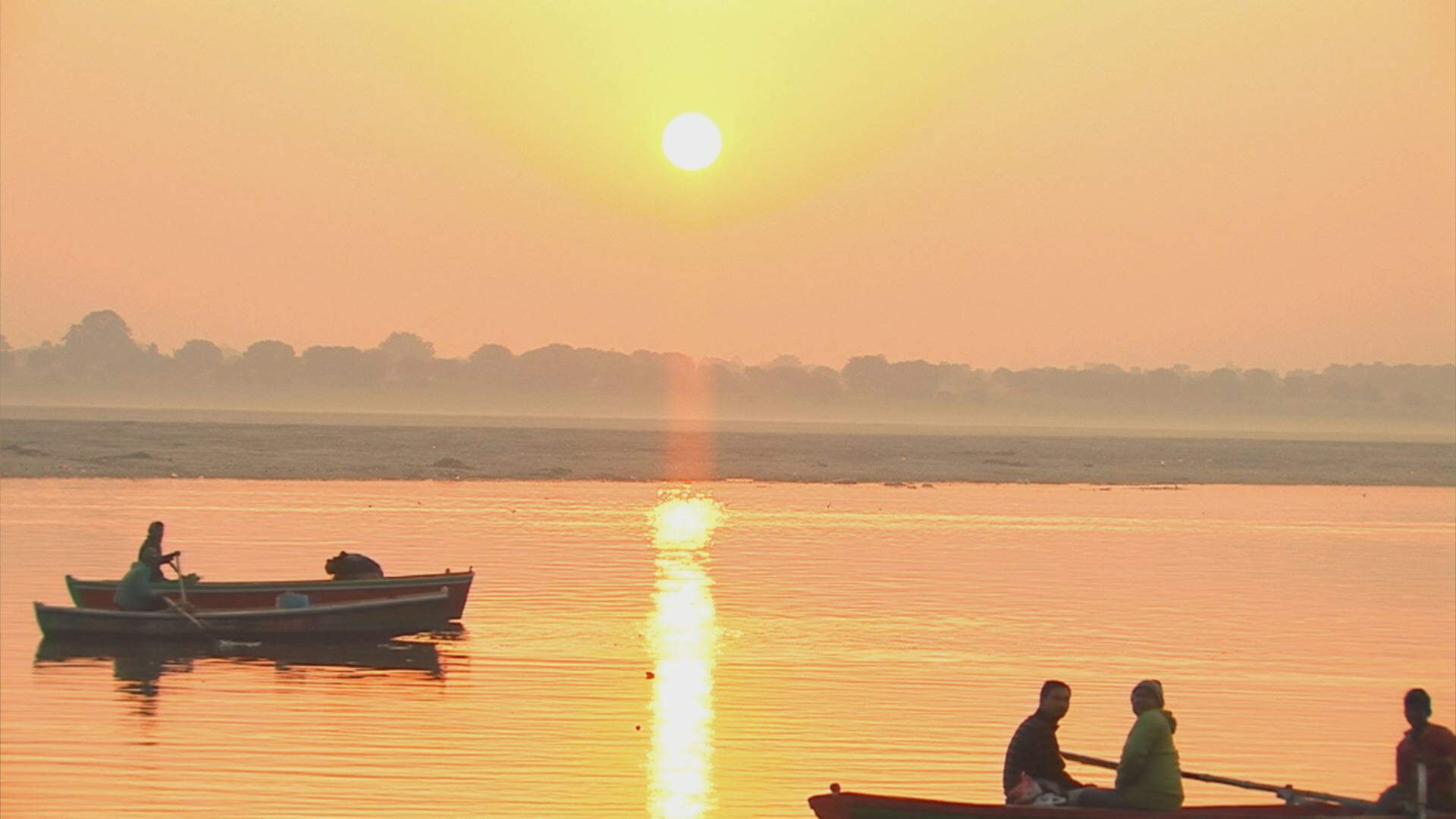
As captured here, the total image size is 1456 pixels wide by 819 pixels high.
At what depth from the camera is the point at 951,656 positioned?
29719 mm

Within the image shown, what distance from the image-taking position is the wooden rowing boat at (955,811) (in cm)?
1567

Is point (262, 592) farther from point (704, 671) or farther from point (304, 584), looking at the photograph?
point (704, 671)

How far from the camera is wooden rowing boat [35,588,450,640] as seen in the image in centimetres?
2867

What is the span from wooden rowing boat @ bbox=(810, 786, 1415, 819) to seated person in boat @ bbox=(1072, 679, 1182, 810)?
13 cm

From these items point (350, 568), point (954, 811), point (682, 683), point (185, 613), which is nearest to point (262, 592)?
point (350, 568)

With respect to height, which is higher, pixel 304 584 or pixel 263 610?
pixel 304 584

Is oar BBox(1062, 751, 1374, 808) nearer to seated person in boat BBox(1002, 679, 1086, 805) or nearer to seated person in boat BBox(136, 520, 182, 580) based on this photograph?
seated person in boat BBox(1002, 679, 1086, 805)

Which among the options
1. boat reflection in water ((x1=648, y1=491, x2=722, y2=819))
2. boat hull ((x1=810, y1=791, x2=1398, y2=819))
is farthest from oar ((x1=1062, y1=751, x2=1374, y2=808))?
boat reflection in water ((x1=648, y1=491, x2=722, y2=819))

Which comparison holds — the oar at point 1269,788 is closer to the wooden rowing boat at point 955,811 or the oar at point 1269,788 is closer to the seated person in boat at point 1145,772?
the wooden rowing boat at point 955,811

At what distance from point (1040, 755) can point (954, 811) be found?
3.75 feet

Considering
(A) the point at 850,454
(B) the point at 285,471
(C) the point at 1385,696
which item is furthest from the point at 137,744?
(A) the point at 850,454

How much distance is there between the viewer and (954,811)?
1566 cm

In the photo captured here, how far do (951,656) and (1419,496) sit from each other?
7778cm

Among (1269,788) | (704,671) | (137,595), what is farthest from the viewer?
(137,595)
